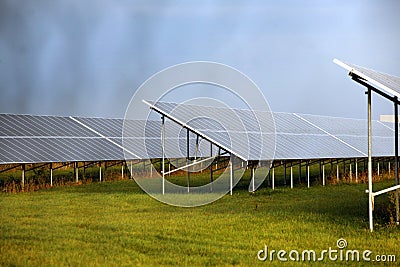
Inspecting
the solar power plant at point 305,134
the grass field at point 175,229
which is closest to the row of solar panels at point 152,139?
the solar power plant at point 305,134

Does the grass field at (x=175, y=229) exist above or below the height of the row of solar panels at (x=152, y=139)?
below

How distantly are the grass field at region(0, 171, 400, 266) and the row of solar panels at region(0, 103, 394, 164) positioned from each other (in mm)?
3356

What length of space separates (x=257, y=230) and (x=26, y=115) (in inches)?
671

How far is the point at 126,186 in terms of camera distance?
25000mm

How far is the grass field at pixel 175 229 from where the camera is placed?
1041cm

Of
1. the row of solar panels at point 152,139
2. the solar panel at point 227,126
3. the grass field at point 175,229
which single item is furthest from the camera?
the row of solar panels at point 152,139

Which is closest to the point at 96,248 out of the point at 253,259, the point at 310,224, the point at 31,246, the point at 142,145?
the point at 31,246

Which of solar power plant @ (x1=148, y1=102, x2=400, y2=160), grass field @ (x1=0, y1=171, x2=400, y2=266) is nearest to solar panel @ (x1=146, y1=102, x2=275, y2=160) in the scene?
solar power plant @ (x1=148, y1=102, x2=400, y2=160)

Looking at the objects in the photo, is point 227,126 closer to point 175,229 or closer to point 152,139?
point 152,139

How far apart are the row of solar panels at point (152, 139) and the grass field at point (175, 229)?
132 inches

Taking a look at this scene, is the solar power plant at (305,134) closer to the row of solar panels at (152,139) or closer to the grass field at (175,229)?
the row of solar panels at (152,139)

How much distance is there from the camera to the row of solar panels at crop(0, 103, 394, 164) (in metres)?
23.5

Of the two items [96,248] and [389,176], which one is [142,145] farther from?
[96,248]

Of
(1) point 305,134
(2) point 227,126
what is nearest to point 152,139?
(1) point 305,134
